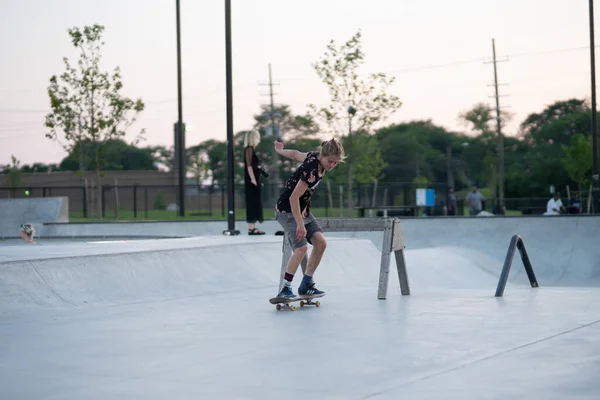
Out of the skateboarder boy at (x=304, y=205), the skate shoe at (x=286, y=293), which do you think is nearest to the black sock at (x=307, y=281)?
the skateboarder boy at (x=304, y=205)

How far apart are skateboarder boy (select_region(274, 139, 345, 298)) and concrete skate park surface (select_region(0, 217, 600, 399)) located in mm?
440

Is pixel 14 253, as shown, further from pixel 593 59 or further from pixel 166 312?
pixel 593 59

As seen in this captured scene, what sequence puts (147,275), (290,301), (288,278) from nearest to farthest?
(290,301) → (288,278) → (147,275)

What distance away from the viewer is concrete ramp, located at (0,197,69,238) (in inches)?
1049

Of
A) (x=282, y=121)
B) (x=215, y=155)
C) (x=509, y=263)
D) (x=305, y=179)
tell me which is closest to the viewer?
(x=305, y=179)

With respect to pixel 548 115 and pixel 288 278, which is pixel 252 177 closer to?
pixel 288 278

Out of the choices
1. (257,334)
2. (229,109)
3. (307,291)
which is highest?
(229,109)

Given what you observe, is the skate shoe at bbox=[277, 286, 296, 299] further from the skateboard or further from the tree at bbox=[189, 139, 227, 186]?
the tree at bbox=[189, 139, 227, 186]

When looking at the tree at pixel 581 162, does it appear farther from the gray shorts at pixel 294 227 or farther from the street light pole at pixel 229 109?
the gray shorts at pixel 294 227

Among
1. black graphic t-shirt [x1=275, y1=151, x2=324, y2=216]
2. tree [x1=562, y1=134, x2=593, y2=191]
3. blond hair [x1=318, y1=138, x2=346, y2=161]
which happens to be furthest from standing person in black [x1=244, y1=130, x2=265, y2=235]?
tree [x1=562, y1=134, x2=593, y2=191]

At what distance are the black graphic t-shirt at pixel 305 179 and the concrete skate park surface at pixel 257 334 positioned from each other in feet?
3.28

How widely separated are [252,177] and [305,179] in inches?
270

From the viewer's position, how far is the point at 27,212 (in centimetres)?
2669

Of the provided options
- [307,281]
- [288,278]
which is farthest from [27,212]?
[288,278]
